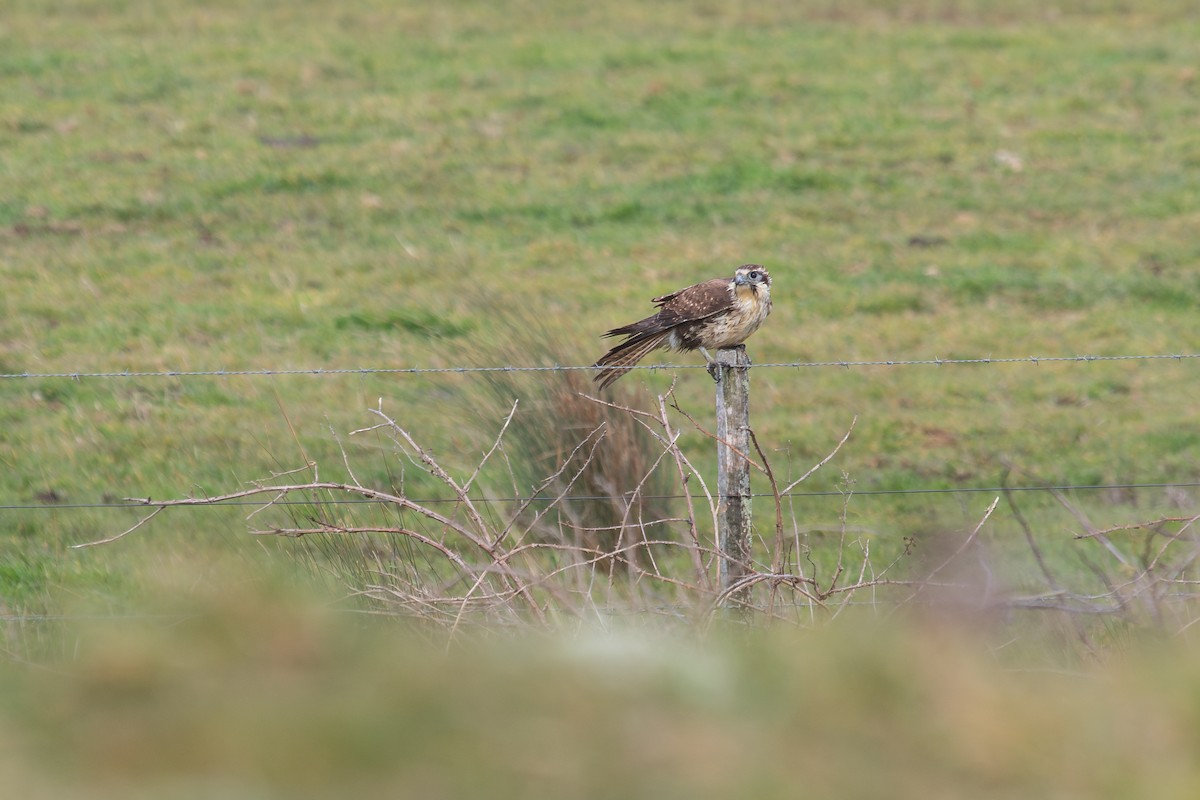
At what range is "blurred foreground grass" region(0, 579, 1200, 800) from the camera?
2529mm

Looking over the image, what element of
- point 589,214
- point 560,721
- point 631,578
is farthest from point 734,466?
point 589,214

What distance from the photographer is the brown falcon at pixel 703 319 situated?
651cm

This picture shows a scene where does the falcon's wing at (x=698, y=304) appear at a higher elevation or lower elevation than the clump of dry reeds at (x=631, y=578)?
higher

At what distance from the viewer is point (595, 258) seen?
12.8 metres

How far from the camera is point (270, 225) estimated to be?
44.3 ft

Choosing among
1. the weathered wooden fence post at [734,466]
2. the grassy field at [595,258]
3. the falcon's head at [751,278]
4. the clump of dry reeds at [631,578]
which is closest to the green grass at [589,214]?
the grassy field at [595,258]

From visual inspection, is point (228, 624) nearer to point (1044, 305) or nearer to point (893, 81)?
point (1044, 305)

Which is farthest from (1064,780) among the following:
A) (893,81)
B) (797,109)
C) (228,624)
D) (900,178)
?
(893,81)

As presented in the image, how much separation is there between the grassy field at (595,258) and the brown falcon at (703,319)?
1.85ft

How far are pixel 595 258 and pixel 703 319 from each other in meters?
6.32

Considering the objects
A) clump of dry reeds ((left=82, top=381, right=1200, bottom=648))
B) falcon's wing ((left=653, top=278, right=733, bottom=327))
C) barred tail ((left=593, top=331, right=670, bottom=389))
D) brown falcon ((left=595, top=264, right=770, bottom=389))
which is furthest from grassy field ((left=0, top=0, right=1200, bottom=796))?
falcon's wing ((left=653, top=278, right=733, bottom=327))

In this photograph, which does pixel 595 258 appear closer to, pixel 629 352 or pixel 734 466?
pixel 629 352

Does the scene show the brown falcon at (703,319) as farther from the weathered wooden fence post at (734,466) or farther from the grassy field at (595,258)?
the weathered wooden fence post at (734,466)

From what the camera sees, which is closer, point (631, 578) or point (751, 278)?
point (631, 578)
